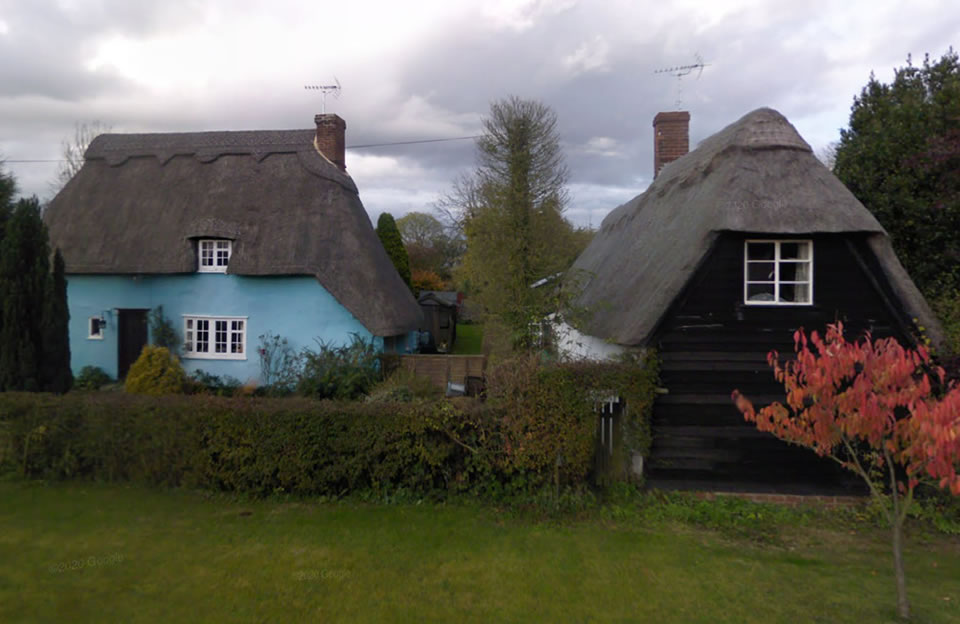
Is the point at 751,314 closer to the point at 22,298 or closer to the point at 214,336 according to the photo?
the point at 22,298

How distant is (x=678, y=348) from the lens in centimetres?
829

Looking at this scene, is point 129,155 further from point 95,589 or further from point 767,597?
point 767,597

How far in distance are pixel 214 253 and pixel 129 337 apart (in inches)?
130

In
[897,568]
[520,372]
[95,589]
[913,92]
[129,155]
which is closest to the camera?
[897,568]

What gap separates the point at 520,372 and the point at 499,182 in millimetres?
9791

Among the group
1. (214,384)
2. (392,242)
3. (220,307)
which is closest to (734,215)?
(214,384)

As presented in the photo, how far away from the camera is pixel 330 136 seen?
704 inches

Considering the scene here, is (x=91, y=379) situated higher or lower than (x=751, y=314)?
lower

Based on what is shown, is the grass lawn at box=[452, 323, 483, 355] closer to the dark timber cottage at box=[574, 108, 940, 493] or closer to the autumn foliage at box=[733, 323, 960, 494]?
the dark timber cottage at box=[574, 108, 940, 493]

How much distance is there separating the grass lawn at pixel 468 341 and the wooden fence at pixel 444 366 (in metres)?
8.34

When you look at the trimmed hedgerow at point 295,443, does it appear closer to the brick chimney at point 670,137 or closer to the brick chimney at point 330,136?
the brick chimney at point 330,136

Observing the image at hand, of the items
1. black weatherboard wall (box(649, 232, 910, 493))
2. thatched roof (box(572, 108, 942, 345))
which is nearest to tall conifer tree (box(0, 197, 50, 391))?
thatched roof (box(572, 108, 942, 345))

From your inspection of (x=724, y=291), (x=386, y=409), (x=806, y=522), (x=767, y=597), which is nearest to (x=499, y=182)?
(x=724, y=291)

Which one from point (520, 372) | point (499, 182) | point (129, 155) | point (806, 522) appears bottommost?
point (806, 522)
